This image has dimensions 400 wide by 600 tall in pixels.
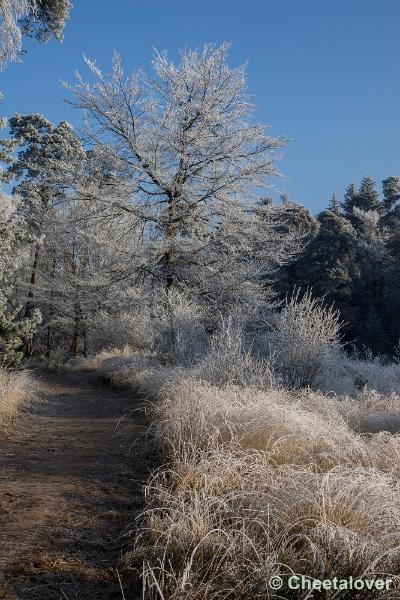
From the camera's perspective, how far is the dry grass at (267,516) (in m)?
2.77

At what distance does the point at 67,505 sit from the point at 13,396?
4651 millimetres

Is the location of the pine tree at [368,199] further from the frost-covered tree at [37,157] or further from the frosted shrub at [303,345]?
the frosted shrub at [303,345]

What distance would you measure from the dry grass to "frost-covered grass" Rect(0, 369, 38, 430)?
3.72 m

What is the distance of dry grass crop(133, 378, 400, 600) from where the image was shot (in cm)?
277

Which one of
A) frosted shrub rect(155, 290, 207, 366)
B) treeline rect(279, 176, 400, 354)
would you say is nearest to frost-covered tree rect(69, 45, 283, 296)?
frosted shrub rect(155, 290, 207, 366)

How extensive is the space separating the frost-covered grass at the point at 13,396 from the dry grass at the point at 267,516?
3.72 metres

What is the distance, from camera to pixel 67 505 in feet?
13.9

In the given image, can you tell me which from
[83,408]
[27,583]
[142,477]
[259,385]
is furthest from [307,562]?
[83,408]

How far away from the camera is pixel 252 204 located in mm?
15445

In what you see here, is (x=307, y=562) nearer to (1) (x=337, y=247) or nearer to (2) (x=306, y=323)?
(2) (x=306, y=323)

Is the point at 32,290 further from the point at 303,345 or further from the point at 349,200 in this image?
the point at 349,200

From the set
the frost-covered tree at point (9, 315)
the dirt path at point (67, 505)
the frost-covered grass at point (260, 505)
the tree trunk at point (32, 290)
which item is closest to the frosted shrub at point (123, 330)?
the tree trunk at point (32, 290)

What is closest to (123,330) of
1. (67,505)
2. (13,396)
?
(13,396)

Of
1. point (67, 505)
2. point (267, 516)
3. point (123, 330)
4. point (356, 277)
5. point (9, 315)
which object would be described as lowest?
point (67, 505)
